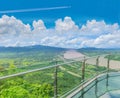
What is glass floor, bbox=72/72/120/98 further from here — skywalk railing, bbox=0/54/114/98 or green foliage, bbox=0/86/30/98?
green foliage, bbox=0/86/30/98

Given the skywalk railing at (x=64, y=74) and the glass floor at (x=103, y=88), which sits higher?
the skywalk railing at (x=64, y=74)

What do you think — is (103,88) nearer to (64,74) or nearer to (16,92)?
(64,74)

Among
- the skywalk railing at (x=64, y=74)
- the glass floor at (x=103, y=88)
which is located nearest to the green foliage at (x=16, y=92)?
the skywalk railing at (x=64, y=74)

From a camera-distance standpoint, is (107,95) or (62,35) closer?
(107,95)

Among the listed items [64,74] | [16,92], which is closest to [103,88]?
[64,74]

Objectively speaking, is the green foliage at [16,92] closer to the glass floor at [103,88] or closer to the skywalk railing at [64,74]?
the skywalk railing at [64,74]

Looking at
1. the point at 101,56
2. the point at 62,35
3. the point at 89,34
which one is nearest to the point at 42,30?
the point at 62,35

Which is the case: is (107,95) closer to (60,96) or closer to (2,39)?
(60,96)

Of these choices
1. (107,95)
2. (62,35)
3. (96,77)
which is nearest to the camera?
(107,95)
